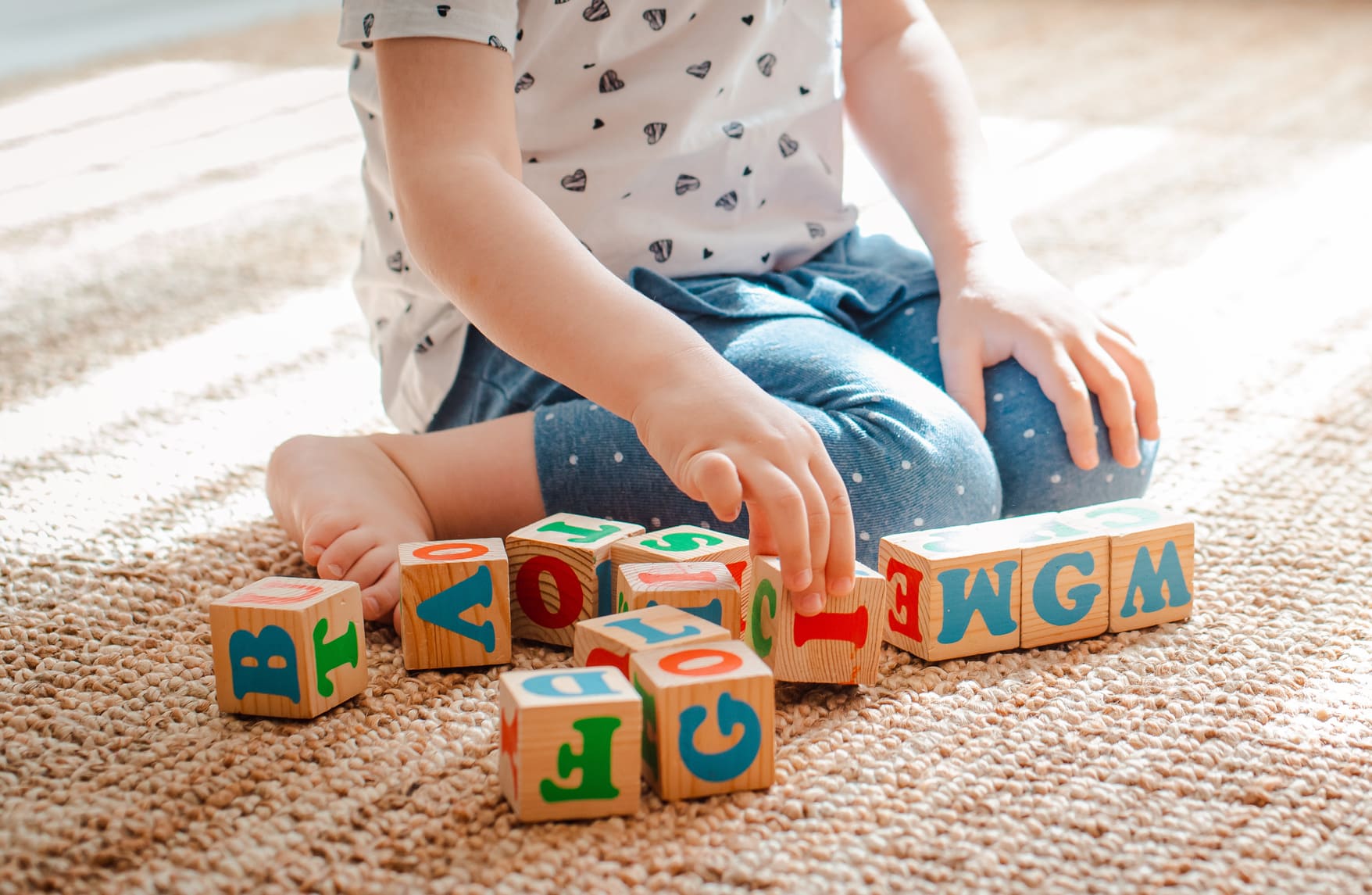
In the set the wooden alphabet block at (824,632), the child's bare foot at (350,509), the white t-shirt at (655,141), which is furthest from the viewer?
the white t-shirt at (655,141)

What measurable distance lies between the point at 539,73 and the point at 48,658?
463mm

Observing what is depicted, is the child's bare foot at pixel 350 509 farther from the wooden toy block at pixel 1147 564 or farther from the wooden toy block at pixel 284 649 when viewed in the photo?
the wooden toy block at pixel 1147 564

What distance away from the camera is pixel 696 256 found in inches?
35.3

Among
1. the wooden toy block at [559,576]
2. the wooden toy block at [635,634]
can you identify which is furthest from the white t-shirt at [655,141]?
the wooden toy block at [635,634]

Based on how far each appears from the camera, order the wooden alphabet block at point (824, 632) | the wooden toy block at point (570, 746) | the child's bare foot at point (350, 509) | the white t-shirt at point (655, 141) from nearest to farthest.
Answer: the wooden toy block at point (570, 746) → the wooden alphabet block at point (824, 632) → the child's bare foot at point (350, 509) → the white t-shirt at point (655, 141)

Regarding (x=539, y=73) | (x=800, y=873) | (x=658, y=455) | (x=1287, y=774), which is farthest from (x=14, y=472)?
(x=1287, y=774)

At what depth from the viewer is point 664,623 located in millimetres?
634

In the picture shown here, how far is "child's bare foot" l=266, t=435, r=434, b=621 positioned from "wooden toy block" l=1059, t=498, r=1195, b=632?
0.39 metres

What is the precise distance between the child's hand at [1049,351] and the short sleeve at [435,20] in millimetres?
356

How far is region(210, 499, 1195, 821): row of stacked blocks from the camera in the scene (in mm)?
561

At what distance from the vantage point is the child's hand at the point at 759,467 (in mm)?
580

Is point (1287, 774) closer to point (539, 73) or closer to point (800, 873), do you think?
point (800, 873)

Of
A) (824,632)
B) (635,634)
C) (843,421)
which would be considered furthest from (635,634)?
(843,421)

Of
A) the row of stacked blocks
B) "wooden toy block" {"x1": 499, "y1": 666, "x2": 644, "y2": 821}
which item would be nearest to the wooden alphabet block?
the row of stacked blocks
